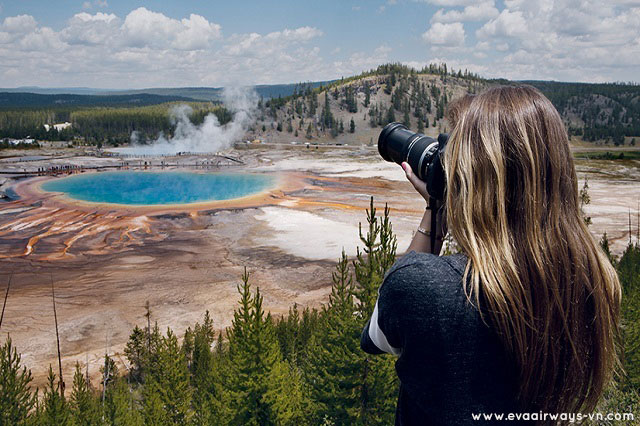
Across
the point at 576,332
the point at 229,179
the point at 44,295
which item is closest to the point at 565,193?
the point at 576,332

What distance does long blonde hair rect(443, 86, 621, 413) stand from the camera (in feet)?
4.12

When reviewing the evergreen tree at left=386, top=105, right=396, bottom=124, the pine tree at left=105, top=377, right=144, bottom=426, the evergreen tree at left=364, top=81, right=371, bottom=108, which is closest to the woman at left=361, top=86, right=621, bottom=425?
the pine tree at left=105, top=377, right=144, bottom=426

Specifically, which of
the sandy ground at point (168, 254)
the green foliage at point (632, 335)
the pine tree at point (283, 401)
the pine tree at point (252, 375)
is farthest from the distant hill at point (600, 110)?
the pine tree at point (252, 375)

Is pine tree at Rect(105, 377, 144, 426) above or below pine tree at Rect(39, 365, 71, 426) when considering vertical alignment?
below

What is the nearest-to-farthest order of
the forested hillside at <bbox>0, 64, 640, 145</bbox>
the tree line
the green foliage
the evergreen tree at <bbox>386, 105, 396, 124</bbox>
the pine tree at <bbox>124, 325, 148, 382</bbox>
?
the green foliage, the pine tree at <bbox>124, 325, 148, 382</bbox>, the tree line, the forested hillside at <bbox>0, 64, 640, 145</bbox>, the evergreen tree at <bbox>386, 105, 396, 124</bbox>

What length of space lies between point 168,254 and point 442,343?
25.2 meters

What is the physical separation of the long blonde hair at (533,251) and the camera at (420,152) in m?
0.22

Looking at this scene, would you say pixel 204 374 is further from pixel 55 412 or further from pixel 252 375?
pixel 252 375

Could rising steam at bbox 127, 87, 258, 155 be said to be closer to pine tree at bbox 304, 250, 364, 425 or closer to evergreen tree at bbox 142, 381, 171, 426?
evergreen tree at bbox 142, 381, 171, 426

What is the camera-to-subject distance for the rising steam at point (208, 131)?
78438mm

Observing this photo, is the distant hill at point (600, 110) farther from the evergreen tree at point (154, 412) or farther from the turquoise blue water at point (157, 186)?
the evergreen tree at point (154, 412)

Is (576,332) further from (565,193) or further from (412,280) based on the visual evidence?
(412,280)

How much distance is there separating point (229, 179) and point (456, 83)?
310 feet

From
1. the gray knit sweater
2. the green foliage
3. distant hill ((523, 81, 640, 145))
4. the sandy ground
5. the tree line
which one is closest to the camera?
the gray knit sweater
